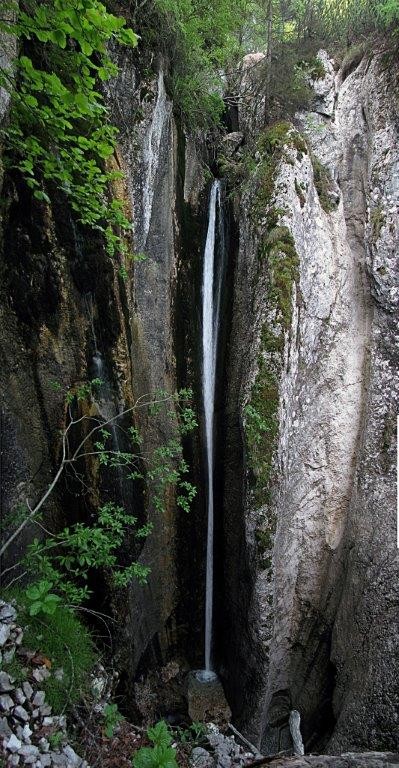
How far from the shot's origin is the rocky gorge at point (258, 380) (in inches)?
235

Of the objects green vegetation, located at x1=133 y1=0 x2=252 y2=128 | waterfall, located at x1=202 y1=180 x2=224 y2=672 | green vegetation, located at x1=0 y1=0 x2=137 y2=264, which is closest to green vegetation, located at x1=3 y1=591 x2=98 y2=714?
green vegetation, located at x1=0 y1=0 x2=137 y2=264

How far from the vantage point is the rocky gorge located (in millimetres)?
5973

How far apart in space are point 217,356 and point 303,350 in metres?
1.66

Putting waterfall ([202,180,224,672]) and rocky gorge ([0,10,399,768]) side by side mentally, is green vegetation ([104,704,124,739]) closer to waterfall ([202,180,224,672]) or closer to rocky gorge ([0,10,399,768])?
rocky gorge ([0,10,399,768])

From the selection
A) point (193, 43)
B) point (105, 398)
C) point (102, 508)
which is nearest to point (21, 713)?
point (102, 508)

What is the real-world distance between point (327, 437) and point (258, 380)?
2099 millimetres

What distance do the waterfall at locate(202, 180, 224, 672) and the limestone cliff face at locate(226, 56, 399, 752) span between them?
0.42m

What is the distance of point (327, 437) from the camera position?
8188mm

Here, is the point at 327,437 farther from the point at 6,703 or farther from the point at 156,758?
the point at 6,703

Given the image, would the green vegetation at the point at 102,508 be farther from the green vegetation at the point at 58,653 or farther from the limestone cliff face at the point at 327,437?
the limestone cliff face at the point at 327,437

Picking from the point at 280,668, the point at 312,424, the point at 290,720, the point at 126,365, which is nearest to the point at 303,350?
the point at 312,424

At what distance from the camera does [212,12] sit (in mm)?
8281

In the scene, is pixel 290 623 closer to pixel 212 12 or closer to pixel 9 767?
pixel 9 767

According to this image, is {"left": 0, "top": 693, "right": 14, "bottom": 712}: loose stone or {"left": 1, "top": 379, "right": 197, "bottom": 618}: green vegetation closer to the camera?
{"left": 0, "top": 693, "right": 14, "bottom": 712}: loose stone
